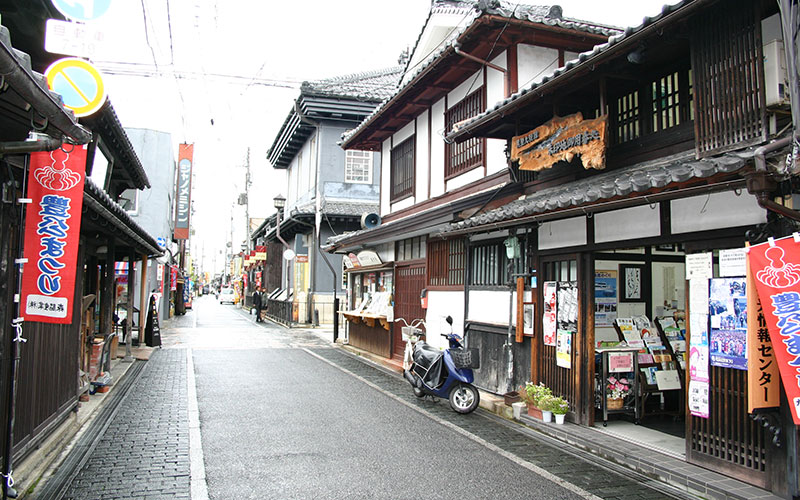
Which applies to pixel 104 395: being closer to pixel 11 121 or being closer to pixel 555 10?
pixel 11 121

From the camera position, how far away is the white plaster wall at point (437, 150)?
48.5ft

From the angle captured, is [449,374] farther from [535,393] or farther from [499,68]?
[499,68]

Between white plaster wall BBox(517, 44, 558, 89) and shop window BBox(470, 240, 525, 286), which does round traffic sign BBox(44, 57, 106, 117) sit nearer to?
shop window BBox(470, 240, 525, 286)

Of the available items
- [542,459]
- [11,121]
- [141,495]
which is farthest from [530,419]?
[11,121]

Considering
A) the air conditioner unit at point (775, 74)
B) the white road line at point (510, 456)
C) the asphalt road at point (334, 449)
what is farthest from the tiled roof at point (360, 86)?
→ the air conditioner unit at point (775, 74)

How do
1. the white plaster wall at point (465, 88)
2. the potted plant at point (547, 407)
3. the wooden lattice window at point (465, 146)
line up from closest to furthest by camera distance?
the potted plant at point (547, 407) < the wooden lattice window at point (465, 146) < the white plaster wall at point (465, 88)

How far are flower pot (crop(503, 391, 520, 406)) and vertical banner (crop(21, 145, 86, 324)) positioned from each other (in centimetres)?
717

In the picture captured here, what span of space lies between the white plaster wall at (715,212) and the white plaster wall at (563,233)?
182 cm

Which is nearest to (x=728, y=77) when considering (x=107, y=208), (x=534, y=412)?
(x=534, y=412)

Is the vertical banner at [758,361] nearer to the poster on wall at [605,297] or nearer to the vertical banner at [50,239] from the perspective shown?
the poster on wall at [605,297]

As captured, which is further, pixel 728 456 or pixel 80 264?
pixel 80 264

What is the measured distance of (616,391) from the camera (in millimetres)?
8672

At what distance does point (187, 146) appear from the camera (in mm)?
30875

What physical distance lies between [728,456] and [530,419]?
3308mm
